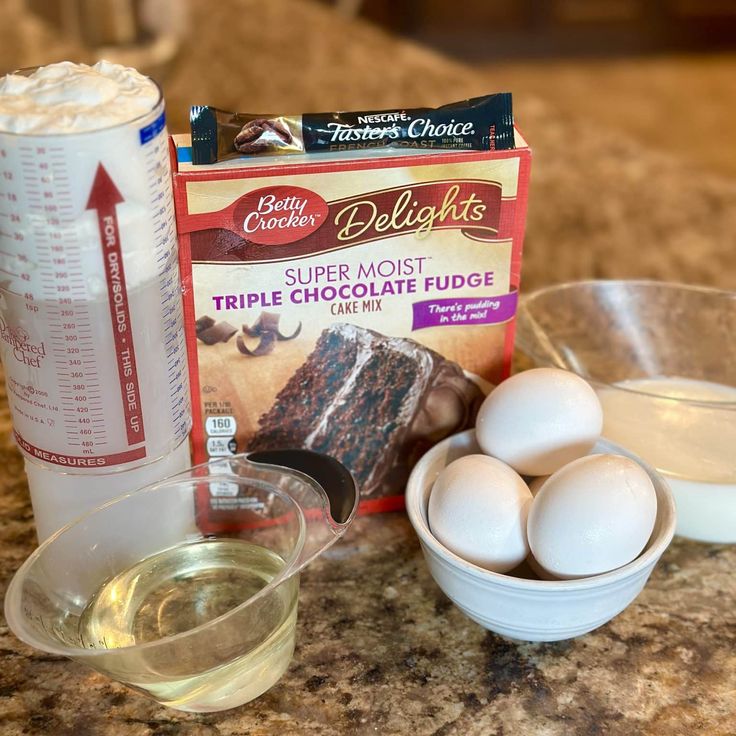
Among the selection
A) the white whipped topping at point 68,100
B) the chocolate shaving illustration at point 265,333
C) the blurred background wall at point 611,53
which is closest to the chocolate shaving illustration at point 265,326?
the chocolate shaving illustration at point 265,333

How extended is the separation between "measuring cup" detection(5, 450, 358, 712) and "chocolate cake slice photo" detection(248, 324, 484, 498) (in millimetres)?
48

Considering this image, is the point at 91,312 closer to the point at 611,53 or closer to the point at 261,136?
the point at 261,136

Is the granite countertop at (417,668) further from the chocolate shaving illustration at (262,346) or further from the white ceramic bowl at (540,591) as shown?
the chocolate shaving illustration at (262,346)

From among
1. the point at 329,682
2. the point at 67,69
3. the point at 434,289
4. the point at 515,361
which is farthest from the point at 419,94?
the point at 329,682

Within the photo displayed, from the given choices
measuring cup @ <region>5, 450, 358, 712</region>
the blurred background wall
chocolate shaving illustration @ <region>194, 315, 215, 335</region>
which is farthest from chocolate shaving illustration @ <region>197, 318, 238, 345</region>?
the blurred background wall

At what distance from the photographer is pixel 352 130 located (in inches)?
29.1

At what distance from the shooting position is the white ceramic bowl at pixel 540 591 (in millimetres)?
678

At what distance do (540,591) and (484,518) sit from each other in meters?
0.07

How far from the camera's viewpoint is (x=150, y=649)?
2.03 feet

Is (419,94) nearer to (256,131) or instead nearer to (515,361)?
(515,361)

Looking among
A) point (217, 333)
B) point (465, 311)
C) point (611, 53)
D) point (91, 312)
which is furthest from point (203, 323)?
point (611, 53)

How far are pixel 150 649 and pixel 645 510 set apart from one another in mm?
359

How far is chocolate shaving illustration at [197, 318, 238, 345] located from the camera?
778 mm

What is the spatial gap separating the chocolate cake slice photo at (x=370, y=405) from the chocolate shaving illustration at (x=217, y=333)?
0.07 m
